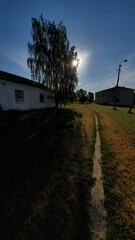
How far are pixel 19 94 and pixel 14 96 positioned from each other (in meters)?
1.02

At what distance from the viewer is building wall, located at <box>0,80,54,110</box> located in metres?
7.76

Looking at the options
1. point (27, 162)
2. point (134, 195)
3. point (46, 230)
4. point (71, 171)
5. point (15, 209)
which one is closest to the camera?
point (46, 230)

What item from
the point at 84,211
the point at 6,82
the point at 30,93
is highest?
the point at 6,82

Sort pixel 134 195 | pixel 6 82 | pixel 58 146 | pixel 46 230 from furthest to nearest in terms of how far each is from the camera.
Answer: pixel 6 82, pixel 58 146, pixel 134 195, pixel 46 230

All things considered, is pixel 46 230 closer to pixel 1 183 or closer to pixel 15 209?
pixel 15 209

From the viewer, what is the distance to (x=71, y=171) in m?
2.04

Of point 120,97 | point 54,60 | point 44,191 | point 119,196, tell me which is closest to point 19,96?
point 54,60

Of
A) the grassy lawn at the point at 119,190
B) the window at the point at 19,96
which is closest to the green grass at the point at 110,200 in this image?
the grassy lawn at the point at 119,190

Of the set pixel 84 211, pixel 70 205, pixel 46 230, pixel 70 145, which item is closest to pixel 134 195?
pixel 84 211

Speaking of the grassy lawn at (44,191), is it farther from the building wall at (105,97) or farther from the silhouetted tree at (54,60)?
the building wall at (105,97)

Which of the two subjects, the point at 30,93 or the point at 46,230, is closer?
the point at 46,230

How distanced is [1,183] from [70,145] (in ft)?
6.87

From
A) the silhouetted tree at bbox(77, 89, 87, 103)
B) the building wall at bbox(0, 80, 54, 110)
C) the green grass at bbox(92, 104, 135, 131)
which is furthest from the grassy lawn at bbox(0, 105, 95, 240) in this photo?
the silhouetted tree at bbox(77, 89, 87, 103)

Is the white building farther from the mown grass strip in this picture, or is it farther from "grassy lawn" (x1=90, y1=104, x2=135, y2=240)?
the mown grass strip
